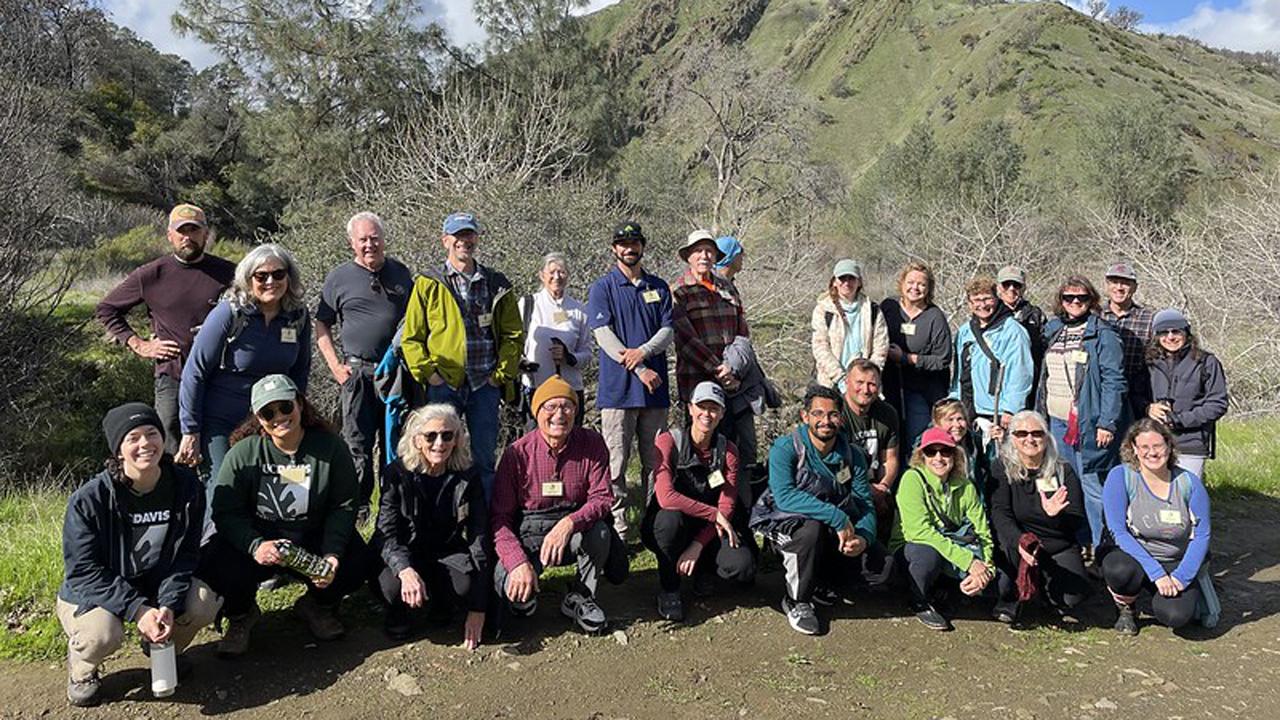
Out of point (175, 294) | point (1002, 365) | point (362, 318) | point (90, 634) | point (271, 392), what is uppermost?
point (175, 294)

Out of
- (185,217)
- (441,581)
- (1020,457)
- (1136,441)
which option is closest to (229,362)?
(185,217)

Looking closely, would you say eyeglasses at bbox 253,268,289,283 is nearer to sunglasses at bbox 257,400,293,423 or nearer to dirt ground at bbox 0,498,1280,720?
sunglasses at bbox 257,400,293,423

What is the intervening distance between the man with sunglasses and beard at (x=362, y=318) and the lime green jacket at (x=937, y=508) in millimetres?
3194

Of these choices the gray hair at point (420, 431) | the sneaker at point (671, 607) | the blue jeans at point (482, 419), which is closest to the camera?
the gray hair at point (420, 431)

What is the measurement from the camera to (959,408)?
190 inches

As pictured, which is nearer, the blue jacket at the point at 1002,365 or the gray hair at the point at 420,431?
the gray hair at the point at 420,431

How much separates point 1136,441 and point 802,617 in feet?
7.24

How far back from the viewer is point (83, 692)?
3.48 meters

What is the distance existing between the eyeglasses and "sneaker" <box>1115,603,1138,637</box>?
5015mm

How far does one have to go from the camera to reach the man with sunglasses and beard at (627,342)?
514 centimetres

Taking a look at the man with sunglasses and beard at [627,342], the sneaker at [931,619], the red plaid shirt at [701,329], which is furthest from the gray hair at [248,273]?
the sneaker at [931,619]

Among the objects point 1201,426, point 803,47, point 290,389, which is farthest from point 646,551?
point 803,47

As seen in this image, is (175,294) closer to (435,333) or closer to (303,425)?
(303,425)

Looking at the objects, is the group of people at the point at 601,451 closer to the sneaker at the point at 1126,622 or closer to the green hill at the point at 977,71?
the sneaker at the point at 1126,622
